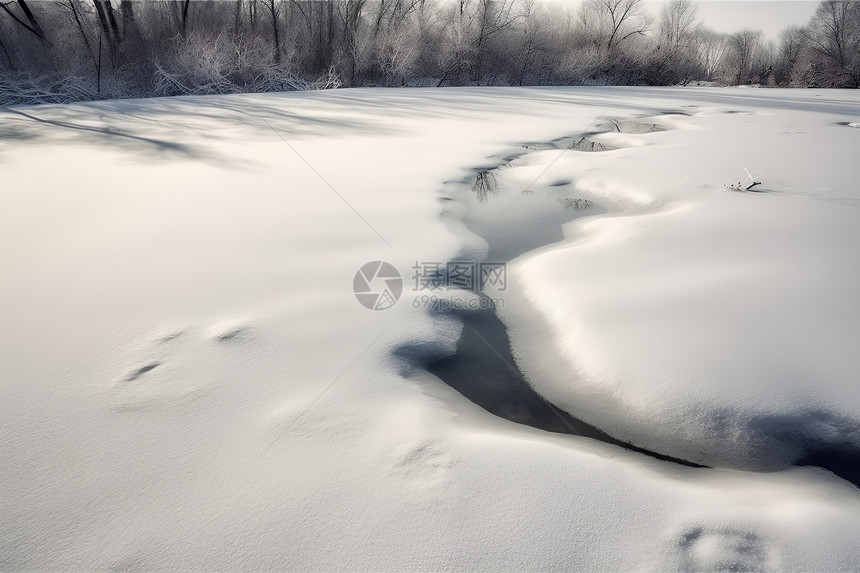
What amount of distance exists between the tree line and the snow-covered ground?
22.0ft

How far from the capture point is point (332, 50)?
1266 cm

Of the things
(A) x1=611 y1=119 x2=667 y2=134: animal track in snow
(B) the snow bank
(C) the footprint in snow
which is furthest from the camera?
(A) x1=611 y1=119 x2=667 y2=134: animal track in snow

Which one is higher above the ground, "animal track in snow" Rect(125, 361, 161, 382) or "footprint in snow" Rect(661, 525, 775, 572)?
"animal track in snow" Rect(125, 361, 161, 382)

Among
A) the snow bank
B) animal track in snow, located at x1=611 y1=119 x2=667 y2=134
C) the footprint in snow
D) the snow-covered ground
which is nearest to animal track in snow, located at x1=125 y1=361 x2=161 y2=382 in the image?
the snow-covered ground

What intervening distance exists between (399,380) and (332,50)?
43.5 feet

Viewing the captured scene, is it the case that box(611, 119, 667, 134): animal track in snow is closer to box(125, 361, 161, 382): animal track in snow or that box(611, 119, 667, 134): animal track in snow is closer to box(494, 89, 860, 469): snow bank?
box(494, 89, 860, 469): snow bank

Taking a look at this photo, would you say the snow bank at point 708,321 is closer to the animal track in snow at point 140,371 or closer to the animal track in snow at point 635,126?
the animal track in snow at point 140,371

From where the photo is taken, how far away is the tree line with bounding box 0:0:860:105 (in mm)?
8688

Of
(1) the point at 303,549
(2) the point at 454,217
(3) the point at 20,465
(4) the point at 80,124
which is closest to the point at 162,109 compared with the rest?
(4) the point at 80,124

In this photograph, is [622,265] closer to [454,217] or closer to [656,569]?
[454,217]

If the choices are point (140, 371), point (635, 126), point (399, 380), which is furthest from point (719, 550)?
point (635, 126)

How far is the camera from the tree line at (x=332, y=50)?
28.5 feet

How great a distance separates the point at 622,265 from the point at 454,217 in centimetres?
104

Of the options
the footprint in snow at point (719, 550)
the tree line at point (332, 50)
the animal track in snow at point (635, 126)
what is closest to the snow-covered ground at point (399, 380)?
the footprint in snow at point (719, 550)
